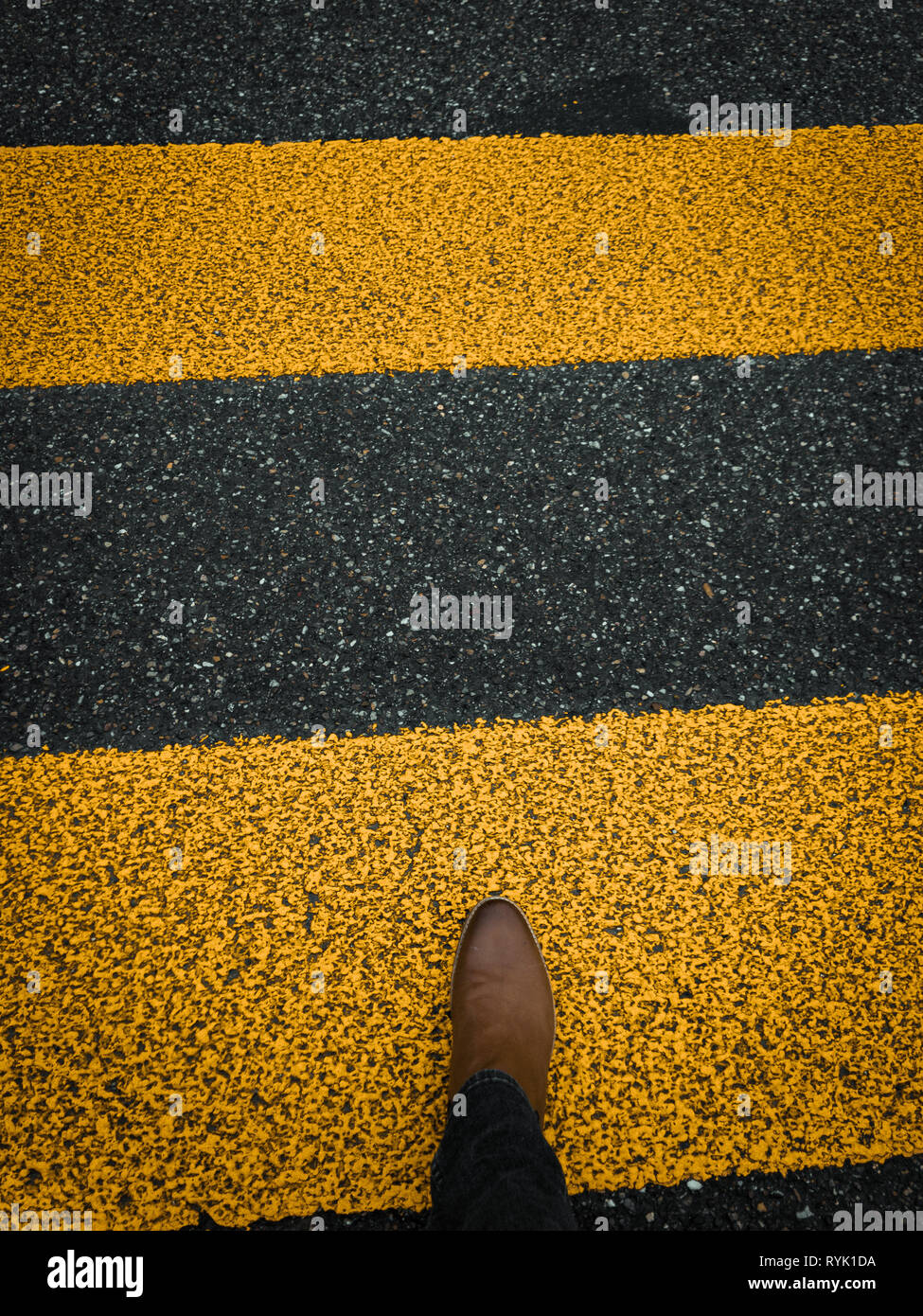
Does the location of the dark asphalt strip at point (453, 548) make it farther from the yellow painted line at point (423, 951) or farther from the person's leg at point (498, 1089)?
the person's leg at point (498, 1089)

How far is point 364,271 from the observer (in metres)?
2.47

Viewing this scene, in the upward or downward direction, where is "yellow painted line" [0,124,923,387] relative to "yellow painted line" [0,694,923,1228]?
upward

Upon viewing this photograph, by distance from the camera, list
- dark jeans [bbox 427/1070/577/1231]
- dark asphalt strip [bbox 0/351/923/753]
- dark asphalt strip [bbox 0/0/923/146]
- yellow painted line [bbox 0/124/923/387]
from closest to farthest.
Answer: dark jeans [bbox 427/1070/577/1231]
dark asphalt strip [bbox 0/351/923/753]
yellow painted line [bbox 0/124/923/387]
dark asphalt strip [bbox 0/0/923/146]

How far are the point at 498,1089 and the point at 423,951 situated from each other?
32cm

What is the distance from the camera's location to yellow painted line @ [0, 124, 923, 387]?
2.37m

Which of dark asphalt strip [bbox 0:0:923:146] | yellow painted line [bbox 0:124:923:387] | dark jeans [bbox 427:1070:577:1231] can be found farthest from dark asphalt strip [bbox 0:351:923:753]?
dark asphalt strip [bbox 0:0:923:146]

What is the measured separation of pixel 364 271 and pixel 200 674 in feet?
4.76

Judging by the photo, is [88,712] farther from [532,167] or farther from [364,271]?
[532,167]

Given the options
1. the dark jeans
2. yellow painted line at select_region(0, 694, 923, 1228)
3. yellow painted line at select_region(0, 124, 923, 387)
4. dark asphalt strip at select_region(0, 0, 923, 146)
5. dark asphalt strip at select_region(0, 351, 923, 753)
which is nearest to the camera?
the dark jeans

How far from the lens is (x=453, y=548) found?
209 cm

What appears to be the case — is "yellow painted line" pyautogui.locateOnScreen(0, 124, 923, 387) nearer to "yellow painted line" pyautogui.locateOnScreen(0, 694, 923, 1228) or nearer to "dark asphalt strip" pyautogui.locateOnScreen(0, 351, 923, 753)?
"dark asphalt strip" pyautogui.locateOnScreen(0, 351, 923, 753)

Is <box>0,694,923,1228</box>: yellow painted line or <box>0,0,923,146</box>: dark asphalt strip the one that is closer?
<box>0,694,923,1228</box>: yellow painted line

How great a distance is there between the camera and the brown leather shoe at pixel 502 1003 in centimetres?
157

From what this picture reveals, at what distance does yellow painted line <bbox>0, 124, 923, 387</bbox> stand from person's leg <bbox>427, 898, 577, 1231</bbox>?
171cm
